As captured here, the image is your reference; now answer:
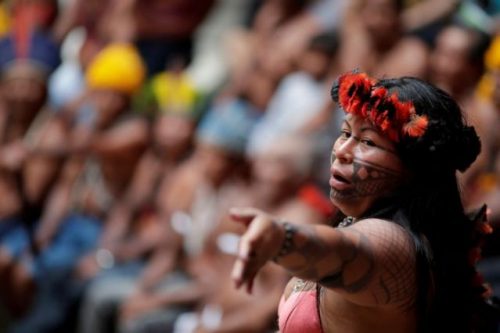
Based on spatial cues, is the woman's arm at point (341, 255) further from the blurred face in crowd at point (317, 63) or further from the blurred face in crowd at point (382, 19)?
the blurred face in crowd at point (317, 63)

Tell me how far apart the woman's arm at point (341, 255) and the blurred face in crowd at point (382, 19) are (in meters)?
3.03

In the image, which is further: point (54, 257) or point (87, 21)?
point (87, 21)

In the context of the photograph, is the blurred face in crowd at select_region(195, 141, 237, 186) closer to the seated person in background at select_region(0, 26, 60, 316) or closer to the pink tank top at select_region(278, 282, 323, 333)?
the seated person in background at select_region(0, 26, 60, 316)

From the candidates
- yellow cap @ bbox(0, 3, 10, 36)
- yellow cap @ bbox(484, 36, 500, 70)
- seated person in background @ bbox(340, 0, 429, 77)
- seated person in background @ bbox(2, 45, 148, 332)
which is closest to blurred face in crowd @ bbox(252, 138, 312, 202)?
seated person in background @ bbox(340, 0, 429, 77)

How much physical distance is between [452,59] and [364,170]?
255 centimetres

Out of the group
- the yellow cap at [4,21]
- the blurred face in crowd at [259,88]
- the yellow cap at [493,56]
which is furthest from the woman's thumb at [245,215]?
the yellow cap at [4,21]

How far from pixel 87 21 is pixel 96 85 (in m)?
1.52

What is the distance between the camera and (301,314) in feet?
8.48

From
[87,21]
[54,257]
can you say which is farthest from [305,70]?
[87,21]

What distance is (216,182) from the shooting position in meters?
5.74

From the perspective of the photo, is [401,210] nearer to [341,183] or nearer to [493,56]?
[341,183]

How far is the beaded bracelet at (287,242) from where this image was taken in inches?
→ 83.4

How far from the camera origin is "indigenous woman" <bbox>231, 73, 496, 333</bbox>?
7.87 feet

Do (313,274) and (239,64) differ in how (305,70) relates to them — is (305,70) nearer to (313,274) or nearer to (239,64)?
(239,64)
